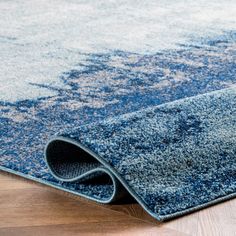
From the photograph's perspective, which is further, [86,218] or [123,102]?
[123,102]

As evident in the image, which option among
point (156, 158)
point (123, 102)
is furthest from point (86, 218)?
point (123, 102)

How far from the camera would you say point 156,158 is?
1.03 m

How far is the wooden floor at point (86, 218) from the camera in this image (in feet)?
2.99

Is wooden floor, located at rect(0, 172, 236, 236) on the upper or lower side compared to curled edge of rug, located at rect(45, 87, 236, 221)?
lower

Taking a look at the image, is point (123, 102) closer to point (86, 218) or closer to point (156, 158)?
point (156, 158)

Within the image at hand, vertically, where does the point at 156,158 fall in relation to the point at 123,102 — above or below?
above

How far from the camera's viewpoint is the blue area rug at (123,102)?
101cm

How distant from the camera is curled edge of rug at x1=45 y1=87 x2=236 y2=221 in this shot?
0.98m

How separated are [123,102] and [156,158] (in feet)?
1.64

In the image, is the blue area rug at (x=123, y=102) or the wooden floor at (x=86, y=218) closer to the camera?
the wooden floor at (x=86, y=218)

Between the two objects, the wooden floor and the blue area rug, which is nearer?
the wooden floor

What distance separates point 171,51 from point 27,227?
1.22 meters

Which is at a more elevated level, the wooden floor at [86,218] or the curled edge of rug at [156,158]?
the curled edge of rug at [156,158]

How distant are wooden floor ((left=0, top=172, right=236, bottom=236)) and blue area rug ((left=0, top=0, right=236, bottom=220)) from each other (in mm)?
20
